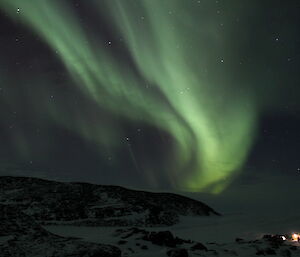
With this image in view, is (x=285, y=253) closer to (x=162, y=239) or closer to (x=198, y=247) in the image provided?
(x=198, y=247)

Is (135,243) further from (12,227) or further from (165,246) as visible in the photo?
(12,227)

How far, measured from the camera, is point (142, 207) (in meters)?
42.7

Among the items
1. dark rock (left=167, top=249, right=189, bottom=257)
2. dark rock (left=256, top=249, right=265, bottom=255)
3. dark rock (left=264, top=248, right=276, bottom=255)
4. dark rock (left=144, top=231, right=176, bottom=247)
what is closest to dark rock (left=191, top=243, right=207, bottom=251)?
dark rock (left=144, top=231, right=176, bottom=247)

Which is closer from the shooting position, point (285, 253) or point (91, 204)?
point (285, 253)

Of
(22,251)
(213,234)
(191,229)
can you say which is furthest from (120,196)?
(22,251)

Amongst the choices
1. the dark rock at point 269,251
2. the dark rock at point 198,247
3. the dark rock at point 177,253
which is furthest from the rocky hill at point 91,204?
the dark rock at point 269,251

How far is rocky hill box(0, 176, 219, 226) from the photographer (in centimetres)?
3794

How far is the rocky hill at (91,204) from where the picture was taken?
1494 inches

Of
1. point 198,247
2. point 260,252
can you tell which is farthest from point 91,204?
point 260,252

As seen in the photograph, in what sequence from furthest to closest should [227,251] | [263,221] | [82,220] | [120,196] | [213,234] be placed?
[120,196]
[263,221]
[82,220]
[213,234]
[227,251]

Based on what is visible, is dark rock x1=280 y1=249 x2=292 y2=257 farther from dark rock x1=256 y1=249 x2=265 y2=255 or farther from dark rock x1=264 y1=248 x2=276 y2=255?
dark rock x1=256 y1=249 x2=265 y2=255

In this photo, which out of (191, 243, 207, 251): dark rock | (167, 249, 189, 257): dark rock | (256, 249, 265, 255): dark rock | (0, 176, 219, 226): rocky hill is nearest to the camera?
(167, 249, 189, 257): dark rock

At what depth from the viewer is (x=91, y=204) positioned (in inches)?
1695

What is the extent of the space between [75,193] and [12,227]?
82.5 feet
